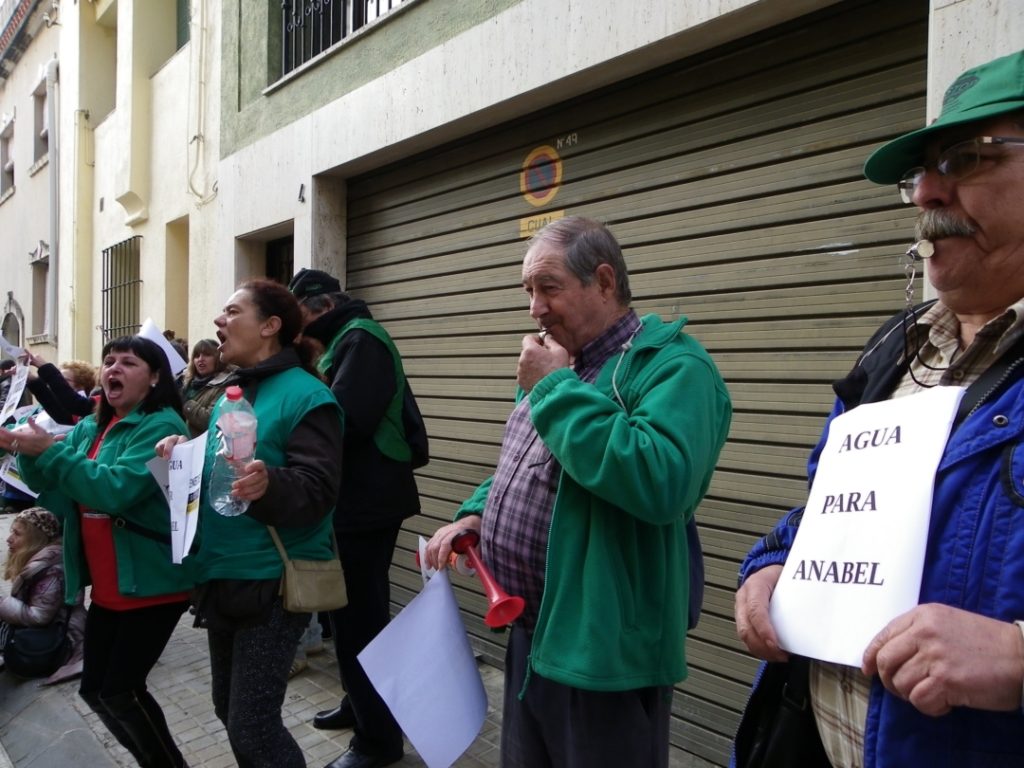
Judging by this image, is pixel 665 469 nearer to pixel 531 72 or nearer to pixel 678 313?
pixel 678 313

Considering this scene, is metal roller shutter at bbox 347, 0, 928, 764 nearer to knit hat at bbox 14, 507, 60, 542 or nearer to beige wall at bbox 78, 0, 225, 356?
knit hat at bbox 14, 507, 60, 542

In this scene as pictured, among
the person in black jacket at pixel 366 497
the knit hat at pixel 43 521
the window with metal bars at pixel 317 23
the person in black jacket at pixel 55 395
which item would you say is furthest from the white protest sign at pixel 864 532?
the window with metal bars at pixel 317 23

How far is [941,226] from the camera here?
4.50 feet

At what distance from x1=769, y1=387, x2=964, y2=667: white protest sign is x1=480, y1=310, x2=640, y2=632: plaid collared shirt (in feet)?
2.29

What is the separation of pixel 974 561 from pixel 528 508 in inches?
42.8

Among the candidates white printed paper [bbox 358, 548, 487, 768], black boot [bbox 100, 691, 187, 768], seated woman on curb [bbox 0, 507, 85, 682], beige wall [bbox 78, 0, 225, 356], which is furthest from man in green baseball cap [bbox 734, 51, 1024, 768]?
beige wall [bbox 78, 0, 225, 356]

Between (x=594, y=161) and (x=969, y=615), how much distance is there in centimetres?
339

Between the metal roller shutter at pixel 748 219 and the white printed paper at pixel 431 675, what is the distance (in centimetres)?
164

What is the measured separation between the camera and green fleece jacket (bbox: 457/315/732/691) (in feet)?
5.72

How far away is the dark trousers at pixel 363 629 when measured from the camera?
3436 millimetres

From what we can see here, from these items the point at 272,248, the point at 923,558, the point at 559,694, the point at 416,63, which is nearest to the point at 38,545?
the point at 272,248

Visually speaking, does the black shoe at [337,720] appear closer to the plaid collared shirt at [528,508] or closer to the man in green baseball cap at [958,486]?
the plaid collared shirt at [528,508]

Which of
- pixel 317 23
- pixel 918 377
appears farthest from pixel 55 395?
pixel 918 377

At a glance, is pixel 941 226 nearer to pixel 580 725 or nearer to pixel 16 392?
pixel 580 725
